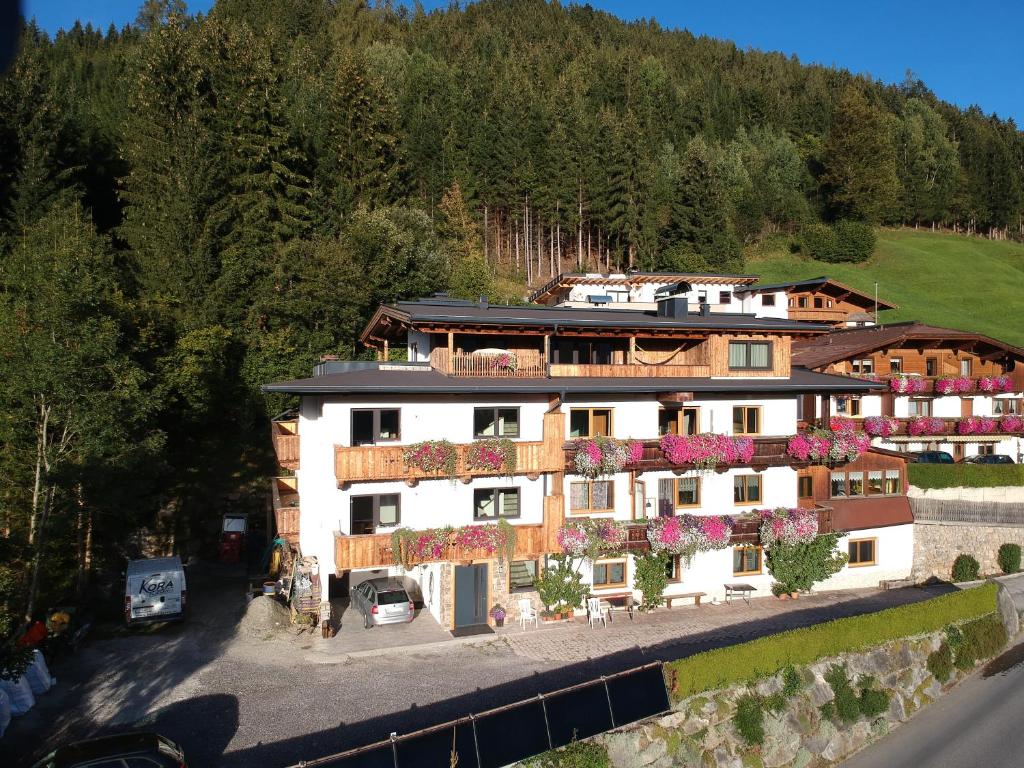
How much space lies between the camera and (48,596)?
29281 millimetres

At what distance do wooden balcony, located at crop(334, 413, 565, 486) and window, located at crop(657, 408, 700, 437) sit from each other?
17.5 ft

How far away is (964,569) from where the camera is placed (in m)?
37.6

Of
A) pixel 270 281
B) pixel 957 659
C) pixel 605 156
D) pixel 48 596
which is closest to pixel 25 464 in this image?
pixel 48 596

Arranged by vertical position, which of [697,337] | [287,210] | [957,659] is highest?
[287,210]

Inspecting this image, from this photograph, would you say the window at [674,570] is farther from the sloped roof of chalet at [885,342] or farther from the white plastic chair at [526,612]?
the sloped roof of chalet at [885,342]

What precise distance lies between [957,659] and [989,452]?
24.2 m

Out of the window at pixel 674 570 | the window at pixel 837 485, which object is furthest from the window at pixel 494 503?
the window at pixel 837 485

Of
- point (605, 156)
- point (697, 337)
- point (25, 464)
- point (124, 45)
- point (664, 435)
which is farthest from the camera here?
point (124, 45)

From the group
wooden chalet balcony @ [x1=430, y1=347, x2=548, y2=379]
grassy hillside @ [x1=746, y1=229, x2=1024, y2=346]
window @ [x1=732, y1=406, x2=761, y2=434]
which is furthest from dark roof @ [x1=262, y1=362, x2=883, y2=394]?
grassy hillside @ [x1=746, y1=229, x2=1024, y2=346]

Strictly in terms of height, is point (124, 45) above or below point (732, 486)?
above

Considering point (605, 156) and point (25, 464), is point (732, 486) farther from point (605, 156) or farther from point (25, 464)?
point (605, 156)

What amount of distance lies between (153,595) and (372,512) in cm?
916

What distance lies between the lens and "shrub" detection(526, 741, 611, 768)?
19.6 metres

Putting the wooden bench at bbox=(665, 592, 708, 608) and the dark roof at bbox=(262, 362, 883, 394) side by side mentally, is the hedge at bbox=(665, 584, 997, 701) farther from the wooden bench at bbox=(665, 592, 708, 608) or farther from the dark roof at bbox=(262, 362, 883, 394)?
the dark roof at bbox=(262, 362, 883, 394)
